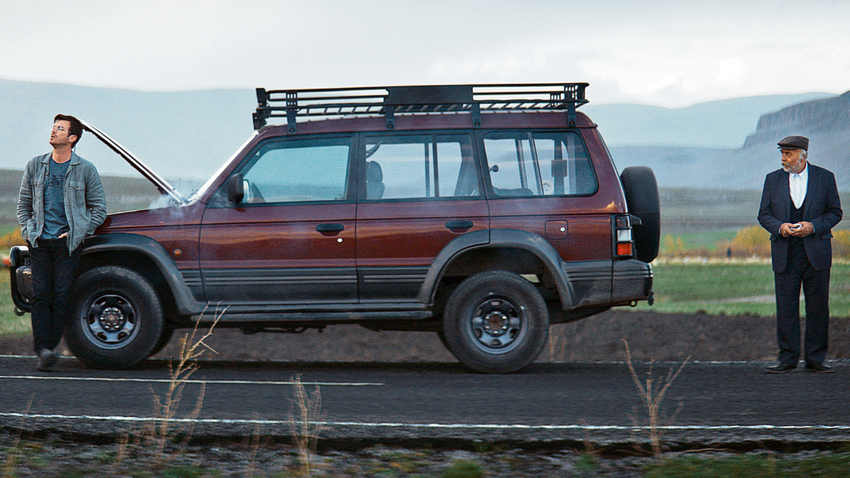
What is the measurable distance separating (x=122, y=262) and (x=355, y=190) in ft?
7.35

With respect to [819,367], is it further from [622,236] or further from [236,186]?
[236,186]

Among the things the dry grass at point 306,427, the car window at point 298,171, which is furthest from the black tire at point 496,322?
the dry grass at point 306,427

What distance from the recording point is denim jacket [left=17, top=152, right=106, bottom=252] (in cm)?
699

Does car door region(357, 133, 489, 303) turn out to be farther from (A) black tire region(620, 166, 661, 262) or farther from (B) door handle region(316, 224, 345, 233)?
(A) black tire region(620, 166, 661, 262)

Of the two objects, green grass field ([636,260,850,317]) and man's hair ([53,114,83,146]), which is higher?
man's hair ([53,114,83,146])

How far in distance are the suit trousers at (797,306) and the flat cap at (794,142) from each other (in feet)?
2.64

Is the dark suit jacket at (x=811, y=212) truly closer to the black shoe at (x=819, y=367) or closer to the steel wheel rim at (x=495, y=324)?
the black shoe at (x=819, y=367)

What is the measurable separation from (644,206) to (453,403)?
291 centimetres

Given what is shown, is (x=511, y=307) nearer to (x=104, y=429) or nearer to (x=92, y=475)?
(x=104, y=429)

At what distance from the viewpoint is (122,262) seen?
740cm

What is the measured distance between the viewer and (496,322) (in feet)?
23.2

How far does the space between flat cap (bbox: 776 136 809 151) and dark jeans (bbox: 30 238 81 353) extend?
621 cm

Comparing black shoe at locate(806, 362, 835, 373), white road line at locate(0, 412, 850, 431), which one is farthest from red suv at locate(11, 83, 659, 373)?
white road line at locate(0, 412, 850, 431)

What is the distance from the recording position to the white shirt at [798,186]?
23.0 ft
